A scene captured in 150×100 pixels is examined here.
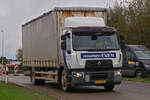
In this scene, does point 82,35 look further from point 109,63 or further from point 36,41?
point 36,41

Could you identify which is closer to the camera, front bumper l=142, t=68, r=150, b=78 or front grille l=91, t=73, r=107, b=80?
front grille l=91, t=73, r=107, b=80

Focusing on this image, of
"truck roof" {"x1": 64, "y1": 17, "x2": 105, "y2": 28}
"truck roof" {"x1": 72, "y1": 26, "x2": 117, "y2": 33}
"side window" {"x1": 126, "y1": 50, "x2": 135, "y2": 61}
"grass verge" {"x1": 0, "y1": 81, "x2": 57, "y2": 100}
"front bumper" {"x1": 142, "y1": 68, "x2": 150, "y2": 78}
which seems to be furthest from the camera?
"side window" {"x1": 126, "y1": 50, "x2": 135, "y2": 61}

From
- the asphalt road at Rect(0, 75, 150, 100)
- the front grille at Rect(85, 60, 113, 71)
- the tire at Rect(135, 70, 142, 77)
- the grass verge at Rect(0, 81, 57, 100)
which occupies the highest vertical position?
the front grille at Rect(85, 60, 113, 71)

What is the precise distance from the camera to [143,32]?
119 ft

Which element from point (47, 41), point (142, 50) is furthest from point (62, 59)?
point (142, 50)

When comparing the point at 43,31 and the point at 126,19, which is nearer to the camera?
the point at 43,31

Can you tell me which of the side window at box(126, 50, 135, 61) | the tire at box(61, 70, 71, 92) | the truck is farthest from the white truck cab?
the side window at box(126, 50, 135, 61)

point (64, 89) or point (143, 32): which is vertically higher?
point (143, 32)

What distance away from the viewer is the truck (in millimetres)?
18109

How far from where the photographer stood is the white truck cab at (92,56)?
18.0 metres

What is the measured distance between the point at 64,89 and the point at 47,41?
12.5 ft

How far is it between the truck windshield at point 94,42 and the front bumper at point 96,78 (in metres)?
1.08

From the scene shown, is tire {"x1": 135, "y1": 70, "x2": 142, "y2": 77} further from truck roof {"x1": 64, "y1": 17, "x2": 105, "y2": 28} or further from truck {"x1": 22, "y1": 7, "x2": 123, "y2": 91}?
truck roof {"x1": 64, "y1": 17, "x2": 105, "y2": 28}

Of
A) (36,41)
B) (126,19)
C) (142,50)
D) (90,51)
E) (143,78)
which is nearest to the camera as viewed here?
(90,51)
